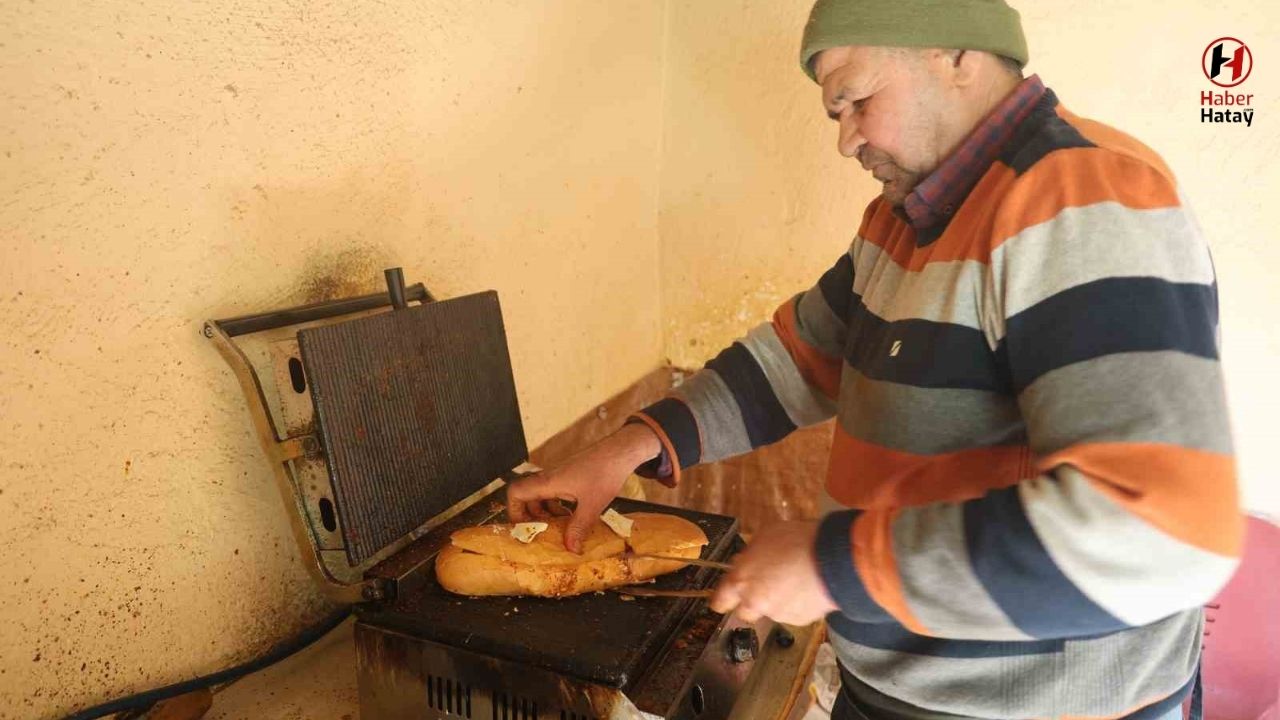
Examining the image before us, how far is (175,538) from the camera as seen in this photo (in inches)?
45.8

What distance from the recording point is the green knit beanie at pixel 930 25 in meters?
0.93

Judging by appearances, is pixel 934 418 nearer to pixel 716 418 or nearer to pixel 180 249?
pixel 716 418

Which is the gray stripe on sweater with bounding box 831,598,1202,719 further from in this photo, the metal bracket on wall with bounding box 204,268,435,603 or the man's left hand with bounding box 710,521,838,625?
the metal bracket on wall with bounding box 204,268,435,603

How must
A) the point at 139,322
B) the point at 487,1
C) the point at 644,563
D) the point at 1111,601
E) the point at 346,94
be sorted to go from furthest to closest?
the point at 487,1 < the point at 346,94 < the point at 644,563 < the point at 139,322 < the point at 1111,601

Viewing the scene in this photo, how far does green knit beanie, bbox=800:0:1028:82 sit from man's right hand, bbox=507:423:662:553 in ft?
2.25

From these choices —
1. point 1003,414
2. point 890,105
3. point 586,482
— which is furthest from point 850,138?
point 586,482

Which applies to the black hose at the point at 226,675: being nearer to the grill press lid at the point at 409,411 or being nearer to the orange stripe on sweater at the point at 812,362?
the grill press lid at the point at 409,411

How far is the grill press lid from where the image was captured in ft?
3.59

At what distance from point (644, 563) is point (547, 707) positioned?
0.27m

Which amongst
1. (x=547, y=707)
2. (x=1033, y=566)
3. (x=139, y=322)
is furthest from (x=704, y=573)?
(x=139, y=322)

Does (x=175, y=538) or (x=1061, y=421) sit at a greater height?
(x=1061, y=421)

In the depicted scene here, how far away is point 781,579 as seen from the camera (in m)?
0.83

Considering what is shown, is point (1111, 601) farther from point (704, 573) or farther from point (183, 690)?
point (183, 690)

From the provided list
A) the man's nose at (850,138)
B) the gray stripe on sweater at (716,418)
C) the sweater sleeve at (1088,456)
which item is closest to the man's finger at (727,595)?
the sweater sleeve at (1088,456)
